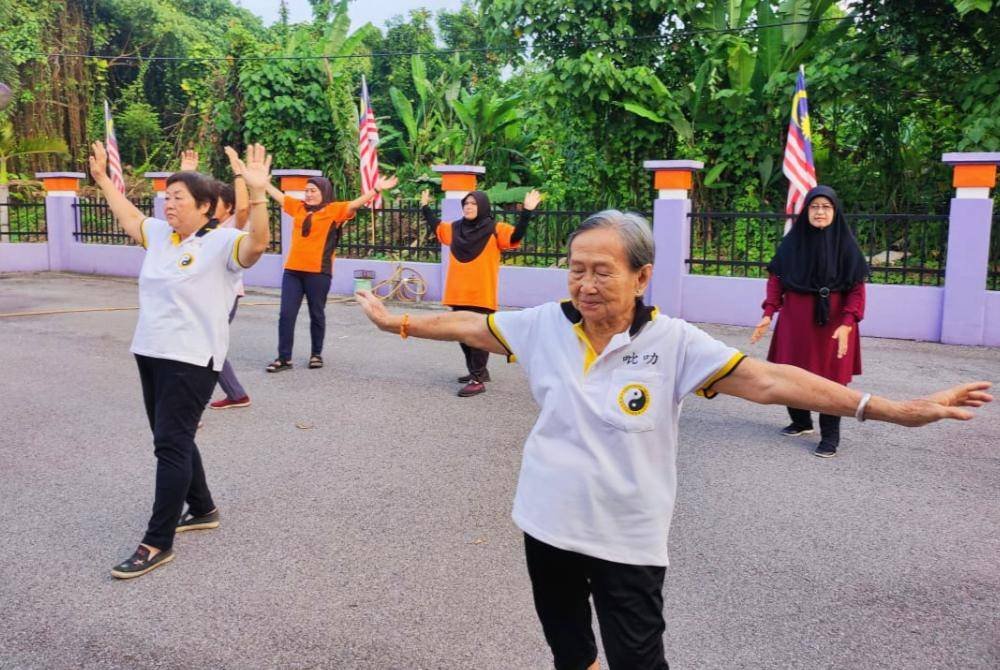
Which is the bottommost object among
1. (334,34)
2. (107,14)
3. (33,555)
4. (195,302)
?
(33,555)

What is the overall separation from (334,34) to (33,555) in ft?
54.8

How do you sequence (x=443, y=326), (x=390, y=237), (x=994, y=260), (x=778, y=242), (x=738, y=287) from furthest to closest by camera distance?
(x=390, y=237) → (x=778, y=242) → (x=738, y=287) → (x=994, y=260) → (x=443, y=326)

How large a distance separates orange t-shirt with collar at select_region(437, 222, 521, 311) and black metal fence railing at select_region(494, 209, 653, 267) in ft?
17.9

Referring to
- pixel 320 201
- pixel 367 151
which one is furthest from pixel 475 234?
pixel 367 151

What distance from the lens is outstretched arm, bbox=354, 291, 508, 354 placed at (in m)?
2.86

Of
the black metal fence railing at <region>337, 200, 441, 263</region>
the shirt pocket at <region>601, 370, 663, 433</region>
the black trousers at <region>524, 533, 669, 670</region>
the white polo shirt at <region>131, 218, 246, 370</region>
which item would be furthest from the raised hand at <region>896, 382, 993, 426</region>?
the black metal fence railing at <region>337, 200, 441, 263</region>

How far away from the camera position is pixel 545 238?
13844mm

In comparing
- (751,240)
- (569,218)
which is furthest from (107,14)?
(751,240)

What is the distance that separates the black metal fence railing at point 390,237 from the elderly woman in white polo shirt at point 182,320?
416 inches

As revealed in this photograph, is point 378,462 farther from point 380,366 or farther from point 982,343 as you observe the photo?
point 982,343

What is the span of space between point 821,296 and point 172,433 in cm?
416

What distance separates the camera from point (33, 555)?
4305 millimetres

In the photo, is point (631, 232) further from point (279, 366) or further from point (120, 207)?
point (279, 366)

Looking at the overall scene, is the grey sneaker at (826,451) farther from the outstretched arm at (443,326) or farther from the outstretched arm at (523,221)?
the outstretched arm at (443,326)
